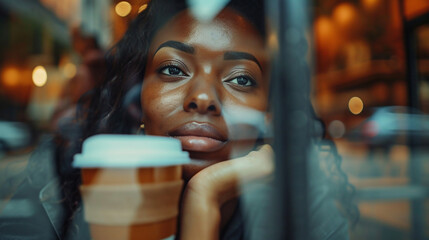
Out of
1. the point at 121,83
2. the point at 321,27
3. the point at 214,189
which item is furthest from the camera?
the point at 321,27

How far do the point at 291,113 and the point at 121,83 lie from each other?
74cm

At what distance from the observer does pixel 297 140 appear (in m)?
0.77

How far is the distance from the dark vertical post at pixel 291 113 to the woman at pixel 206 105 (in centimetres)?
22

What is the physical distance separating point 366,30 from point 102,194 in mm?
4631

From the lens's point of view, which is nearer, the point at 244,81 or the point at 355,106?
the point at 244,81

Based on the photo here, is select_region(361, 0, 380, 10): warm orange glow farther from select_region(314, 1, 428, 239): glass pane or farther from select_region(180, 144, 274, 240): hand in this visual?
select_region(180, 144, 274, 240): hand

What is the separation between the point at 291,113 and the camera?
0.77 meters

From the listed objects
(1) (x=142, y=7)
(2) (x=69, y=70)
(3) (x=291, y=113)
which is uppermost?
(1) (x=142, y=7)

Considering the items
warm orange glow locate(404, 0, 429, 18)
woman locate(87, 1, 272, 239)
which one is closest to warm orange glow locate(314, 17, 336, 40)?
woman locate(87, 1, 272, 239)

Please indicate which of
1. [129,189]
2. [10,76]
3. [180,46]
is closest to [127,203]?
[129,189]

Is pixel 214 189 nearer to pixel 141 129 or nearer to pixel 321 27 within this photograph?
pixel 141 129

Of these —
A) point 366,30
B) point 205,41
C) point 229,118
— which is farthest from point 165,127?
point 366,30

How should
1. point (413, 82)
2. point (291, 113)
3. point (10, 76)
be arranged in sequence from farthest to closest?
point (413, 82), point (10, 76), point (291, 113)

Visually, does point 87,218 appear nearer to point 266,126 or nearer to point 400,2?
point 266,126
